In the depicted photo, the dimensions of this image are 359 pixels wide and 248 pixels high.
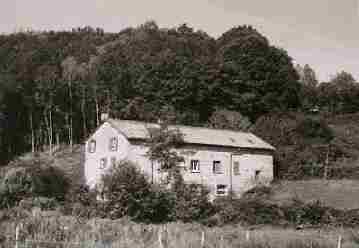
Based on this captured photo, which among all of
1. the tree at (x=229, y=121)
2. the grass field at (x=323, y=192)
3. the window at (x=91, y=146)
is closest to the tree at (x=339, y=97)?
the tree at (x=229, y=121)

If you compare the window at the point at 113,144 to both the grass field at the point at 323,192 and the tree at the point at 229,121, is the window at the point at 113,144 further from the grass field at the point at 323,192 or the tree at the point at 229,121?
the tree at the point at 229,121

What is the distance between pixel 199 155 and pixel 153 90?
93.5 feet

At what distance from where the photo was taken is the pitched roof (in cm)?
4888

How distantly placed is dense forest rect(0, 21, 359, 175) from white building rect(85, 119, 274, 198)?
39.6ft

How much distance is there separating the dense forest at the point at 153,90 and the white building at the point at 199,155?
1207 cm

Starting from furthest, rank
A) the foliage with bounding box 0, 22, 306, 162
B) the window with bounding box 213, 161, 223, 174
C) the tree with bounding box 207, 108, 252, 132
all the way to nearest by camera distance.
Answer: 1. the foliage with bounding box 0, 22, 306, 162
2. the tree with bounding box 207, 108, 252, 132
3. the window with bounding box 213, 161, 223, 174

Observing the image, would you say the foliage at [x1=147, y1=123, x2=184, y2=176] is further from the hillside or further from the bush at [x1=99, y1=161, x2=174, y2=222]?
the hillside

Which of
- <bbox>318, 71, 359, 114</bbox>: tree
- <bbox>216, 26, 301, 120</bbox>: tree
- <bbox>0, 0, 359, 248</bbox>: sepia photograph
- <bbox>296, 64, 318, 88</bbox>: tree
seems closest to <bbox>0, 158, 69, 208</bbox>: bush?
<bbox>0, 0, 359, 248</bbox>: sepia photograph

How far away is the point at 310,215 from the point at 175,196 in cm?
1041

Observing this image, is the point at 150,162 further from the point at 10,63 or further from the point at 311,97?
the point at 311,97

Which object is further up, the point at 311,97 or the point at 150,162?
the point at 311,97

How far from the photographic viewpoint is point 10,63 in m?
88.4

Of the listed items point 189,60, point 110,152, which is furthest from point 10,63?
point 110,152

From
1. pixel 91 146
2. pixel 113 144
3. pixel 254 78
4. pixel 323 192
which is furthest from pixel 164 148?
pixel 254 78
